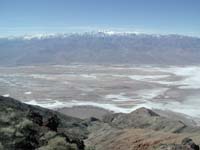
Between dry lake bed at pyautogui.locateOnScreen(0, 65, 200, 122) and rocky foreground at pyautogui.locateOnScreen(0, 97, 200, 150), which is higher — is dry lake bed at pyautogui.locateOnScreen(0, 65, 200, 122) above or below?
below

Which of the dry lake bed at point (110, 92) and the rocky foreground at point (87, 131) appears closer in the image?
the rocky foreground at point (87, 131)

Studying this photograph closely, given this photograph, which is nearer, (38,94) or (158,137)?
(158,137)

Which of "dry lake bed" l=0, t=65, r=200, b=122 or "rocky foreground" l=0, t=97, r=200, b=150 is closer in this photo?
"rocky foreground" l=0, t=97, r=200, b=150

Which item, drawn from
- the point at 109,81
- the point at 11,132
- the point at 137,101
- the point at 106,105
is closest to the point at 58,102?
the point at 106,105

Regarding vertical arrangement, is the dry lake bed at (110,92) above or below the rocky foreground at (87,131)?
below

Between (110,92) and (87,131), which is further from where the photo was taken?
(110,92)

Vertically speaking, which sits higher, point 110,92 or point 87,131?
point 87,131

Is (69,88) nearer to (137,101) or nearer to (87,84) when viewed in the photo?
(87,84)

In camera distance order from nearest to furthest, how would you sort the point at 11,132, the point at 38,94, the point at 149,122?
the point at 11,132 → the point at 149,122 → the point at 38,94
